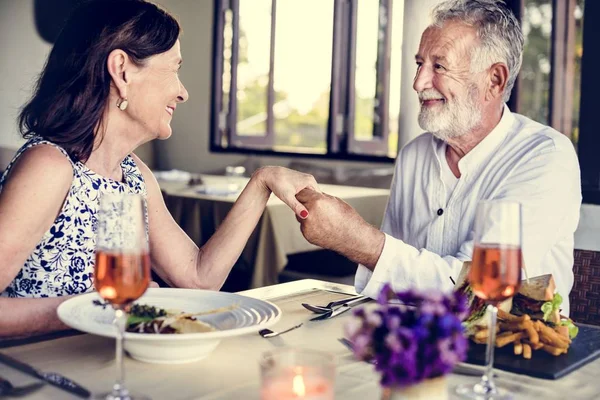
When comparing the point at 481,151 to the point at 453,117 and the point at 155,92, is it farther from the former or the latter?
the point at 155,92

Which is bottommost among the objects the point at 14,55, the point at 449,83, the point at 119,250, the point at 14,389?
the point at 14,389

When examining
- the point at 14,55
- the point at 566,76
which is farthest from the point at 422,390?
the point at 14,55

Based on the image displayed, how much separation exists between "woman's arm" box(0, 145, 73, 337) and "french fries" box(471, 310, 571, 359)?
0.85 metres

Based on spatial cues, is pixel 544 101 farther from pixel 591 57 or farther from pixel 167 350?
pixel 167 350

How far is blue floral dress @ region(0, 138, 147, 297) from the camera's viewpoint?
1699 millimetres

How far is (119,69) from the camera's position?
180 centimetres

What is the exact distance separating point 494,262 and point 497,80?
137cm

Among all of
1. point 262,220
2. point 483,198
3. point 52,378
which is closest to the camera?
point 52,378

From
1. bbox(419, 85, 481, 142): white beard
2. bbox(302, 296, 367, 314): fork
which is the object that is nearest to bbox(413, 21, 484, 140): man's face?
bbox(419, 85, 481, 142): white beard

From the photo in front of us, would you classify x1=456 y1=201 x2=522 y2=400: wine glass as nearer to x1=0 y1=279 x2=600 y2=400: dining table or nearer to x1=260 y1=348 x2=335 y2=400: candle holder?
x1=0 y1=279 x2=600 y2=400: dining table

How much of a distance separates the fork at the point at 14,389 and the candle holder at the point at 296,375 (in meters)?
0.41

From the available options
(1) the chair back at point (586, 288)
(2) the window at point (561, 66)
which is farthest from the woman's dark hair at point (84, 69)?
(2) the window at point (561, 66)

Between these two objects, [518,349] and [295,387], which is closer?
[295,387]

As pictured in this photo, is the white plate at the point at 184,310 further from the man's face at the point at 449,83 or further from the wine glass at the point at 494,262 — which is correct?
the man's face at the point at 449,83
